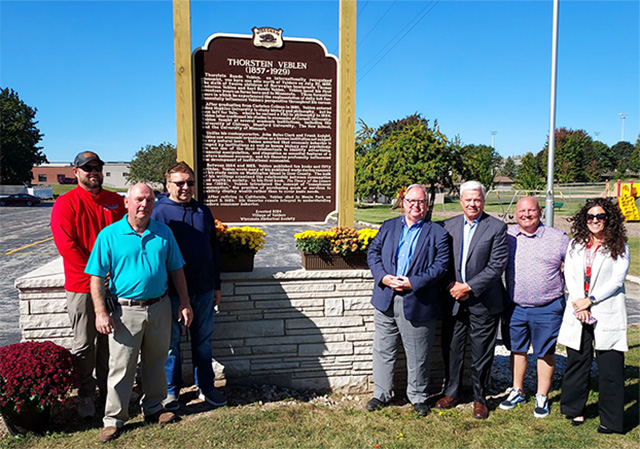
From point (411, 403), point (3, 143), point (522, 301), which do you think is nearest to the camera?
A: point (522, 301)

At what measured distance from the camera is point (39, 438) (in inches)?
128

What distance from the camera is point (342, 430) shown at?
349cm

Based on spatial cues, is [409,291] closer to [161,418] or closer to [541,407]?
[541,407]

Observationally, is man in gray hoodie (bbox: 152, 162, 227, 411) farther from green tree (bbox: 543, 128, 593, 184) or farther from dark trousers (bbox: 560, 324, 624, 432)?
green tree (bbox: 543, 128, 593, 184)

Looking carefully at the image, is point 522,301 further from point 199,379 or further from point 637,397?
point 199,379

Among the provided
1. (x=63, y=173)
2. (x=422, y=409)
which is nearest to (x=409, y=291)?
(x=422, y=409)

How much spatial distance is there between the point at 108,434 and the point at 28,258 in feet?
40.1

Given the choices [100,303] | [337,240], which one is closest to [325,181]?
[337,240]

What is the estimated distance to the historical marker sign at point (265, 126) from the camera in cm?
434

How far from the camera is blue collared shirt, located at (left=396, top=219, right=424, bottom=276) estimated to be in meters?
3.67

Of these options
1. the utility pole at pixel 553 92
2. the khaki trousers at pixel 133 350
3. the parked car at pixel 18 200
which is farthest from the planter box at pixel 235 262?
the parked car at pixel 18 200

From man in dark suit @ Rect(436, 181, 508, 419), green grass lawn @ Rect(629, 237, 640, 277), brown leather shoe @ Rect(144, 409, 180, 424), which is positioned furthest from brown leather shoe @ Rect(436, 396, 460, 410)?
green grass lawn @ Rect(629, 237, 640, 277)

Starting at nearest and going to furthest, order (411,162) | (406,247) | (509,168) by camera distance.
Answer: (406,247)
(411,162)
(509,168)

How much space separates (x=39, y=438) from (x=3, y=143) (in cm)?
5686
